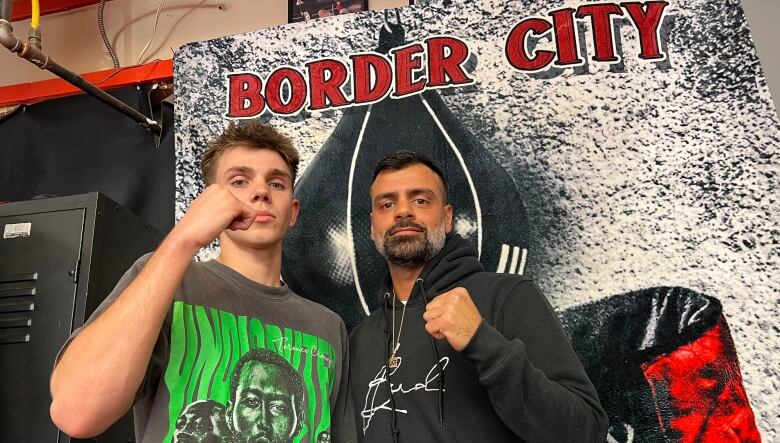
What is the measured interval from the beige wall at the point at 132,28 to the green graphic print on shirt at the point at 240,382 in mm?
1374

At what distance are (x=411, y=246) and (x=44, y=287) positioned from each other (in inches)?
32.3

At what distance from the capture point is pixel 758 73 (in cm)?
151

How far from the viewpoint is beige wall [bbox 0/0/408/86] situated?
214cm

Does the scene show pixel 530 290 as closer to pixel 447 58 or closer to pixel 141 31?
pixel 447 58

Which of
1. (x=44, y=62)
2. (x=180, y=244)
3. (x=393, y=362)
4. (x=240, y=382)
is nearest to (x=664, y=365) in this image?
(x=393, y=362)

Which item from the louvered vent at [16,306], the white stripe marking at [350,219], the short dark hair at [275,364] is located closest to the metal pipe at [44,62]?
the louvered vent at [16,306]

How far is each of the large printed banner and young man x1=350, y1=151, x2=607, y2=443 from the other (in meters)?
0.20

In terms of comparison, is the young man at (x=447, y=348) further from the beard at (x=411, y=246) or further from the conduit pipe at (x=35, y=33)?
the conduit pipe at (x=35, y=33)

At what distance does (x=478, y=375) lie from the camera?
3.81 ft

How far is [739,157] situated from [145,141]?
1695mm

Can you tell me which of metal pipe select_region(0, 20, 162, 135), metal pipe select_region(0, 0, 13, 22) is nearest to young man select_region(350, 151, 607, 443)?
metal pipe select_region(0, 20, 162, 135)

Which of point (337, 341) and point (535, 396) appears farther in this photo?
point (337, 341)

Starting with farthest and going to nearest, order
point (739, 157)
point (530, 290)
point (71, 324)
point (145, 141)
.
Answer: point (145, 141), point (739, 157), point (71, 324), point (530, 290)

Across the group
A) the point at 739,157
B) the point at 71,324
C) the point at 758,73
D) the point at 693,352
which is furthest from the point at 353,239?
the point at 758,73
